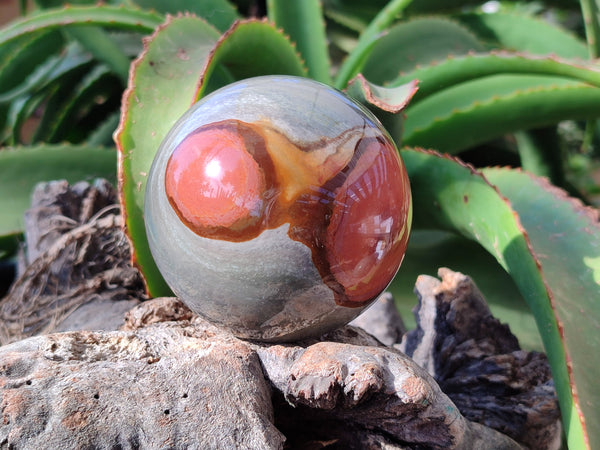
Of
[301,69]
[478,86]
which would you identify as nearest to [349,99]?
[301,69]

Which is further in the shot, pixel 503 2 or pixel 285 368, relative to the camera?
pixel 503 2

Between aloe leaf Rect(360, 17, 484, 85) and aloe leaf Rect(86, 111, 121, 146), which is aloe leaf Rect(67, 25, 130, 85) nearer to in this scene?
aloe leaf Rect(86, 111, 121, 146)

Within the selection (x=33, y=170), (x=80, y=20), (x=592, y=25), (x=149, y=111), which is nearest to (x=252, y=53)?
(x=149, y=111)

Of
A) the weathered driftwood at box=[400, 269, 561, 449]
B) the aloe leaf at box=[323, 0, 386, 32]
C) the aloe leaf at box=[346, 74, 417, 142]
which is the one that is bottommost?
the weathered driftwood at box=[400, 269, 561, 449]

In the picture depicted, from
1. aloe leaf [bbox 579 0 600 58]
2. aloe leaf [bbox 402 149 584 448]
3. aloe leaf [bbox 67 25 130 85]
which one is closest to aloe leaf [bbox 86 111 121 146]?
aloe leaf [bbox 67 25 130 85]

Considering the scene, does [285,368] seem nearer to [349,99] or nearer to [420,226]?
[349,99]

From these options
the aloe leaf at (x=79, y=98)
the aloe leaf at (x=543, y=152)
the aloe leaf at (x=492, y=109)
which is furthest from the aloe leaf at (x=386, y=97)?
the aloe leaf at (x=79, y=98)

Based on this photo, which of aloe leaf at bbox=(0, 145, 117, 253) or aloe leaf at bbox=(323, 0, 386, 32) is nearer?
aloe leaf at bbox=(0, 145, 117, 253)

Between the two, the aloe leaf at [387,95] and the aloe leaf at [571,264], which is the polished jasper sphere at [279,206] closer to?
the aloe leaf at [387,95]
